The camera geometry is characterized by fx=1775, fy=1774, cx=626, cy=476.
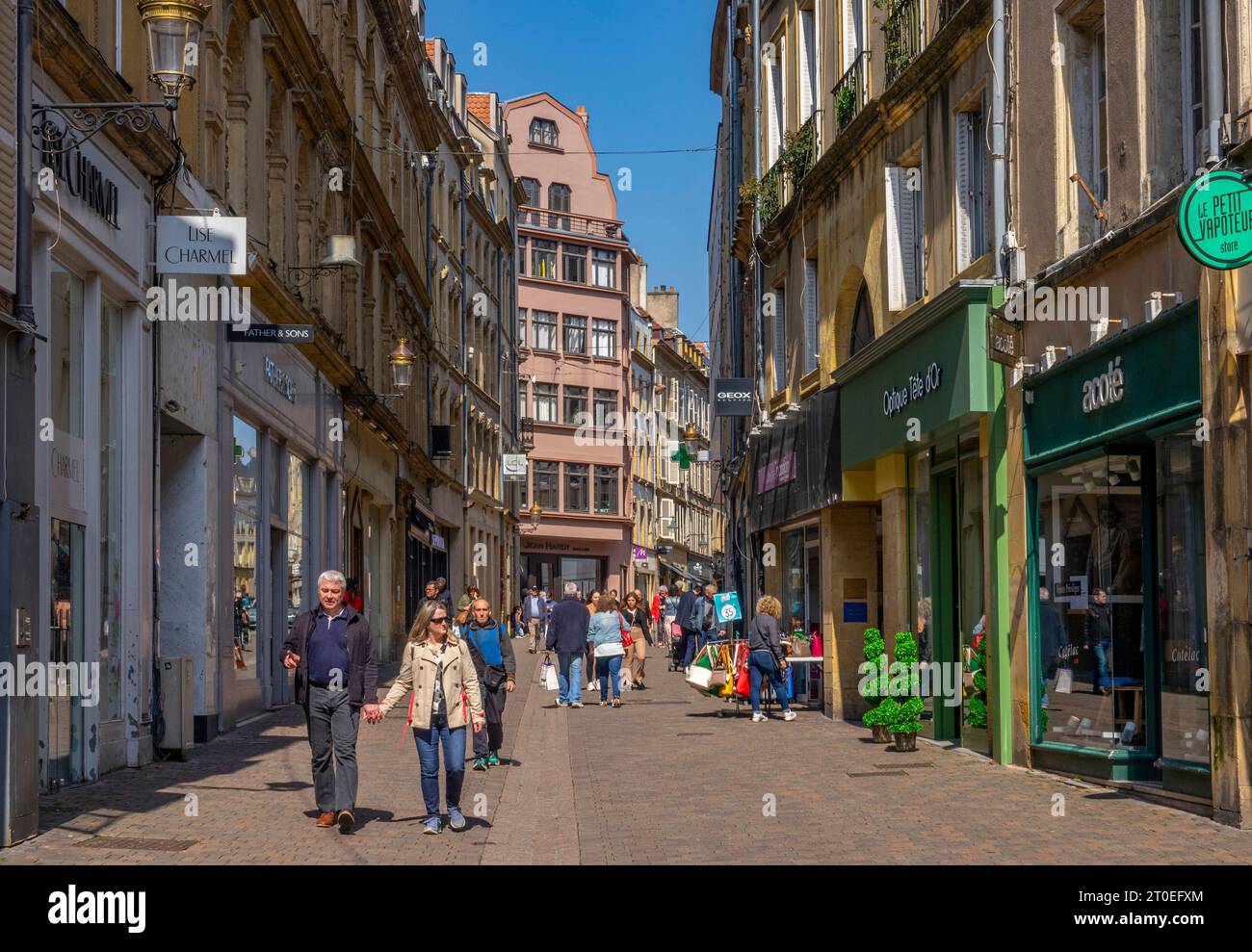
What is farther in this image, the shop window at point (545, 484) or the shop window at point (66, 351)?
the shop window at point (545, 484)

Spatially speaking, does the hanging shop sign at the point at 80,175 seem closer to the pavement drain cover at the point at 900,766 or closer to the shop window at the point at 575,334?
the pavement drain cover at the point at 900,766

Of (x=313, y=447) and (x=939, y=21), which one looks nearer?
(x=939, y=21)

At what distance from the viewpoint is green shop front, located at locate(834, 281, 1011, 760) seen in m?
16.7

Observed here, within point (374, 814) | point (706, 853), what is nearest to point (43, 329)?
point (374, 814)

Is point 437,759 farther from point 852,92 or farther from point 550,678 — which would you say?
point 852,92

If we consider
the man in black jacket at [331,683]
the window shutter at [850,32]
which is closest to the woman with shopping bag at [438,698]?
the man in black jacket at [331,683]

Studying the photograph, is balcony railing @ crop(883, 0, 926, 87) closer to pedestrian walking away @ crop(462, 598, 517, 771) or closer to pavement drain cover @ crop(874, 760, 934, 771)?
pavement drain cover @ crop(874, 760, 934, 771)

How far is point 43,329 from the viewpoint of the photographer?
513 inches

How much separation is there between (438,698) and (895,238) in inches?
417

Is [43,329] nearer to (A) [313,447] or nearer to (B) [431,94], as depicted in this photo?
(A) [313,447]

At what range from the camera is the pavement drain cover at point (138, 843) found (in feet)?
35.0

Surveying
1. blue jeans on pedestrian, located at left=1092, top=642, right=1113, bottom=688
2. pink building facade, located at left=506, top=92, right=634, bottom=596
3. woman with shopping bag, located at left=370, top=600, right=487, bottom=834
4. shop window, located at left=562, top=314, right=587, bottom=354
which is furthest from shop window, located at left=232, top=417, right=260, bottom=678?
shop window, located at left=562, top=314, right=587, bottom=354

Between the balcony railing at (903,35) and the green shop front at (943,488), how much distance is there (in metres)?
3.19

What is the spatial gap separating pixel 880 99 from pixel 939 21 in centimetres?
168
